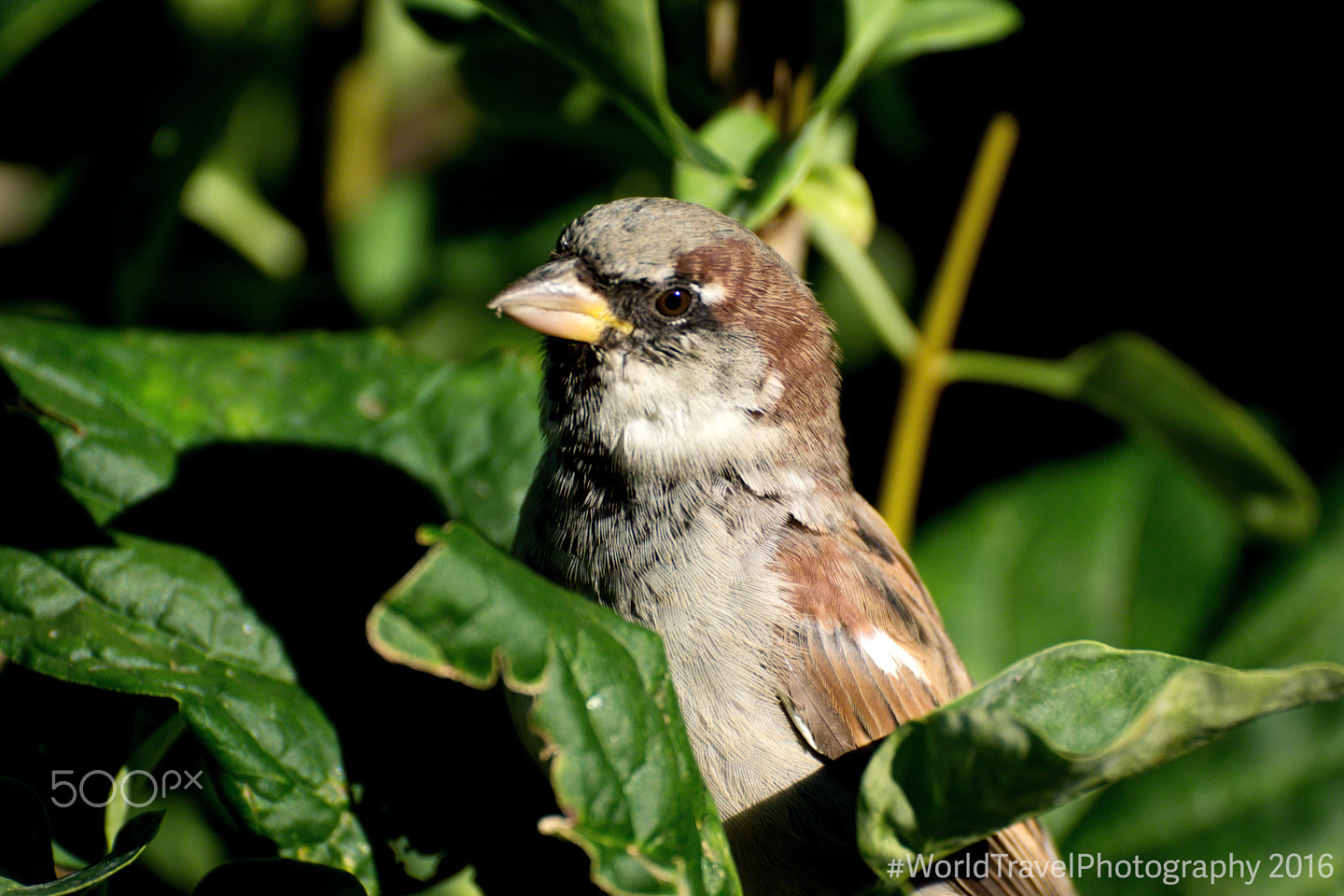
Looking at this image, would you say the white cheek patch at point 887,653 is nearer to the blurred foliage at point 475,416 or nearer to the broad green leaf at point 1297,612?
the blurred foliage at point 475,416

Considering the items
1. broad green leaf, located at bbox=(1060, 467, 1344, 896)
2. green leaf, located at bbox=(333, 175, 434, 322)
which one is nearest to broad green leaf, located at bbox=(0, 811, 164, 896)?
green leaf, located at bbox=(333, 175, 434, 322)

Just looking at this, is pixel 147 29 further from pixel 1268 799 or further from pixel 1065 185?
pixel 1268 799

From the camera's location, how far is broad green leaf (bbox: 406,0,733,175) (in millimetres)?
1581

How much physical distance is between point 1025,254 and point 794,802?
223cm

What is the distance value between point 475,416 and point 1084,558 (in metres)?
1.93

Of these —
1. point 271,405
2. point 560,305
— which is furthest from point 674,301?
point 271,405

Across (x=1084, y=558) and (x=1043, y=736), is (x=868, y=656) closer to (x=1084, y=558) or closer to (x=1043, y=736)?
(x=1043, y=736)

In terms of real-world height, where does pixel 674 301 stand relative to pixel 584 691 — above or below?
above

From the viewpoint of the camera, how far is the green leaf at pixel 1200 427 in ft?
7.36

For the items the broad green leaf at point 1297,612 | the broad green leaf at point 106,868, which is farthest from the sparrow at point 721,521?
the broad green leaf at point 1297,612

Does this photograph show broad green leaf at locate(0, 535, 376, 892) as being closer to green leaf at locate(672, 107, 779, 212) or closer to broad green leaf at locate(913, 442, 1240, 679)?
green leaf at locate(672, 107, 779, 212)

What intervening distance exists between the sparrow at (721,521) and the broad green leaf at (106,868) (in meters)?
0.84

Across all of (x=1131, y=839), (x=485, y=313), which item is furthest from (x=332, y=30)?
(x=1131, y=839)

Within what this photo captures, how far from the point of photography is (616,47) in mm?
1608
